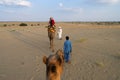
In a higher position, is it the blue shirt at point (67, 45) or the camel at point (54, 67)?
the camel at point (54, 67)

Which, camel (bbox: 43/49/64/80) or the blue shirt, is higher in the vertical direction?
camel (bbox: 43/49/64/80)

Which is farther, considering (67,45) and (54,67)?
(67,45)

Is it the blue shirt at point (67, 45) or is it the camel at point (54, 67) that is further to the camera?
the blue shirt at point (67, 45)

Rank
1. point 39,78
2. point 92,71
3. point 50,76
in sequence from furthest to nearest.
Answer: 1. point 92,71
2. point 39,78
3. point 50,76

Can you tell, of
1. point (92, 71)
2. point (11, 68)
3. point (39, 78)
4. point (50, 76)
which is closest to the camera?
point (50, 76)

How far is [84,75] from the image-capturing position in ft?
29.3

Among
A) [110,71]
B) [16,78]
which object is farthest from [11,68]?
[110,71]

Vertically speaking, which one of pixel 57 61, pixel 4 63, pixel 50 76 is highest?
pixel 57 61

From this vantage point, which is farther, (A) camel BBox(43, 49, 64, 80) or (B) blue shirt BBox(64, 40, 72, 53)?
(B) blue shirt BBox(64, 40, 72, 53)

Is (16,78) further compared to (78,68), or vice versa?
(78,68)

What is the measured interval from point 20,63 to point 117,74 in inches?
190

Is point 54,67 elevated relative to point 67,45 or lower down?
elevated

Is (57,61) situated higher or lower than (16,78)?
higher

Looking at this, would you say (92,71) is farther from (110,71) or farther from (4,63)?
(4,63)
